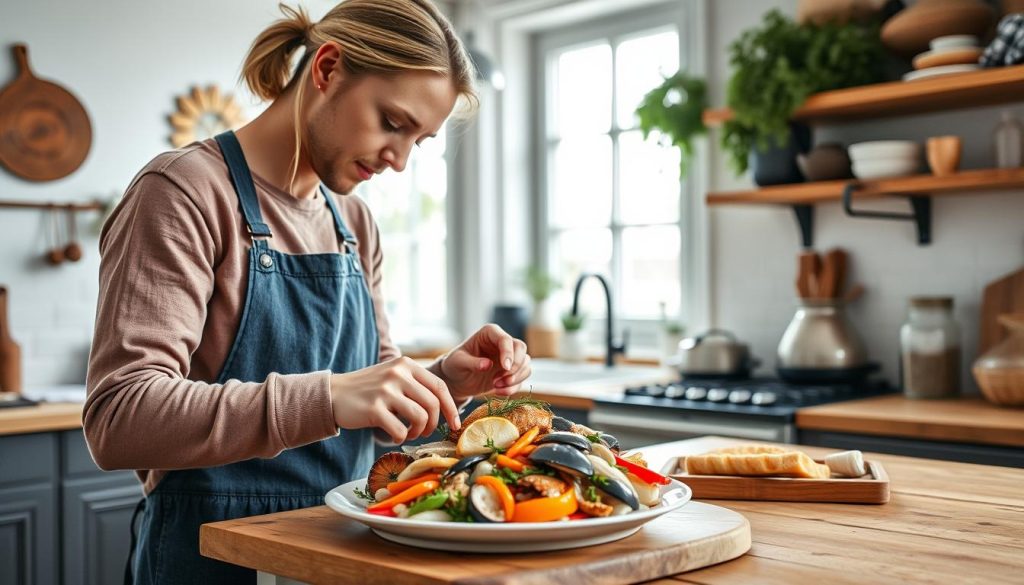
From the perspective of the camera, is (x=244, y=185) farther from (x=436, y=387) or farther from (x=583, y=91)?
(x=583, y=91)

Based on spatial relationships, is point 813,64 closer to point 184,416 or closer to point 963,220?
point 963,220

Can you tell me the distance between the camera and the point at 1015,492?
59.7 inches

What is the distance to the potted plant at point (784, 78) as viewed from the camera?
3195mm

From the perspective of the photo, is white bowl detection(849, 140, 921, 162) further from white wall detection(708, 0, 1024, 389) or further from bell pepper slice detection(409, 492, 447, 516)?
bell pepper slice detection(409, 492, 447, 516)

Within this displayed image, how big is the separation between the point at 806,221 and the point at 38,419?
2.48 metres

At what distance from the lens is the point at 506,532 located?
101cm

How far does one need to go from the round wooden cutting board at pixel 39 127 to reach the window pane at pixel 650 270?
2.17 meters

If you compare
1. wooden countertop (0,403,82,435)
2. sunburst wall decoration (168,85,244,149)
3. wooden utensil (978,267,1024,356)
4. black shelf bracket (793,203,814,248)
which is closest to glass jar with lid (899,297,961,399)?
wooden utensil (978,267,1024,356)

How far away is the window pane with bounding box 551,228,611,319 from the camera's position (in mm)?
4516

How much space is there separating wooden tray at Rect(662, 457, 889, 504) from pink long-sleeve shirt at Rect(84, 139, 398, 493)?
1.91 ft

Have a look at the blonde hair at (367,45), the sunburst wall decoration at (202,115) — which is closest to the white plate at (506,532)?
the blonde hair at (367,45)

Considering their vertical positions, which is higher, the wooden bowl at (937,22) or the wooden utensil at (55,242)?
the wooden bowl at (937,22)

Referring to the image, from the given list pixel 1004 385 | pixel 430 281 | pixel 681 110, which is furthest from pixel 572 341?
pixel 1004 385

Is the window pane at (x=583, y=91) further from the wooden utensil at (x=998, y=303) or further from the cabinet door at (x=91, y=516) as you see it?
the cabinet door at (x=91, y=516)
